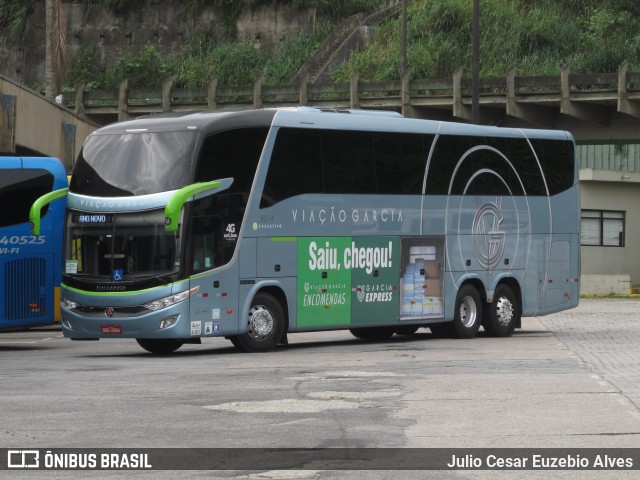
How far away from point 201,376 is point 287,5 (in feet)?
182

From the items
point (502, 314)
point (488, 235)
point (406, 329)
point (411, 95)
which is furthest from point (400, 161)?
point (411, 95)

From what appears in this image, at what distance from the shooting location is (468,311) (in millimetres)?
28406

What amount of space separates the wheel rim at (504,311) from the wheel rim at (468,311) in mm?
809

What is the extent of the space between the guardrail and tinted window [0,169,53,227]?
23891 mm

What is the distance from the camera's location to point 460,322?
28.1m

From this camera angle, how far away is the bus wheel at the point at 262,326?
78.2 ft

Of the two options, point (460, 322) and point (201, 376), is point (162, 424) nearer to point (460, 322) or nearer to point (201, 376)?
point (201, 376)

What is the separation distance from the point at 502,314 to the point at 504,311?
9 centimetres

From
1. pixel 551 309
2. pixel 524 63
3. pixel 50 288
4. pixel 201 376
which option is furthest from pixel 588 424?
pixel 524 63

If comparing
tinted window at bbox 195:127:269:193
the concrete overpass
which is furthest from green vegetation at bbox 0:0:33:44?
tinted window at bbox 195:127:269:193

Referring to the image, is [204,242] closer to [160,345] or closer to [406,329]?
[160,345]

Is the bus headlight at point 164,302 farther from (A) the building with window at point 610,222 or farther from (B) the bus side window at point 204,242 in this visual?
(A) the building with window at point 610,222

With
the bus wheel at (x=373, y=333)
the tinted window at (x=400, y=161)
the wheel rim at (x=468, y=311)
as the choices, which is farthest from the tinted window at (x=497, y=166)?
the bus wheel at (x=373, y=333)

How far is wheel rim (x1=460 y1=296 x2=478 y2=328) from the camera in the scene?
2830 cm
